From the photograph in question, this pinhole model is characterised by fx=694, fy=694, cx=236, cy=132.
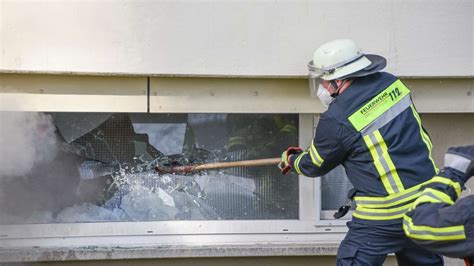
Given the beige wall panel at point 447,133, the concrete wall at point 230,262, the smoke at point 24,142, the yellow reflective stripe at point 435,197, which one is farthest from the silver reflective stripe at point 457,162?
the smoke at point 24,142

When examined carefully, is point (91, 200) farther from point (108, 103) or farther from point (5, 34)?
point (5, 34)

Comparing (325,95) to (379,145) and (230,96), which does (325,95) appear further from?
(230,96)

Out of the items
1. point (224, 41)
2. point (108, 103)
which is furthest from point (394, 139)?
point (108, 103)

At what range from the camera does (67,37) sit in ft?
14.9

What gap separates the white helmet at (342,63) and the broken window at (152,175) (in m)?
1.14

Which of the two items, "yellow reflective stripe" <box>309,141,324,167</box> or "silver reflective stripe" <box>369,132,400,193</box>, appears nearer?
"silver reflective stripe" <box>369,132,400,193</box>

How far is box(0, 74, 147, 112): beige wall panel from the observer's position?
15.5 ft

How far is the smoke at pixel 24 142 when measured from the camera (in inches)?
194

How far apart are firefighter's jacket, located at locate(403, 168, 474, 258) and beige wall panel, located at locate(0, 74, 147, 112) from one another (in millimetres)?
2618

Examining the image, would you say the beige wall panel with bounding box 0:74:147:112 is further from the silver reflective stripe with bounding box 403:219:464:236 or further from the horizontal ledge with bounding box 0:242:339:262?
the silver reflective stripe with bounding box 403:219:464:236

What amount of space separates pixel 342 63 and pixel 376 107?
358 mm

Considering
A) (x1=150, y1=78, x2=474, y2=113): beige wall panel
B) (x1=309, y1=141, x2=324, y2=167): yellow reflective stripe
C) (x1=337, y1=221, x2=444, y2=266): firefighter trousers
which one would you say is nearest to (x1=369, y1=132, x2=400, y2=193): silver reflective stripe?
(x1=337, y1=221, x2=444, y2=266): firefighter trousers

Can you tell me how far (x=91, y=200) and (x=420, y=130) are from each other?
2.54m

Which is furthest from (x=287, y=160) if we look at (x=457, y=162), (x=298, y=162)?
(x=457, y=162)
